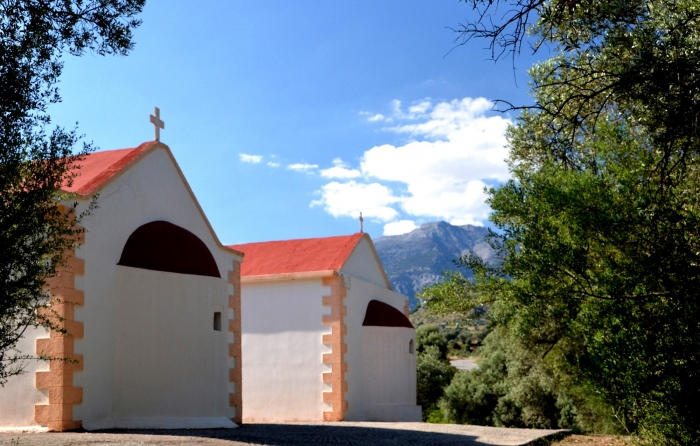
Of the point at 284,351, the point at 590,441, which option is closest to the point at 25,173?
the point at 590,441

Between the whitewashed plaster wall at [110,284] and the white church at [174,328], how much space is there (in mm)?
25

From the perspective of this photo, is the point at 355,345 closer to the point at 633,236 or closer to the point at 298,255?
the point at 298,255

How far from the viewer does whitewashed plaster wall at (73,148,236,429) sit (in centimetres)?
1185

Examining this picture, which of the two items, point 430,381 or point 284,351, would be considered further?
point 430,381

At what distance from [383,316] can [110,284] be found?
11.4 metres

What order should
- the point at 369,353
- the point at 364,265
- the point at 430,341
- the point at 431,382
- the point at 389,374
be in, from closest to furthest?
the point at 369,353 → the point at 389,374 → the point at 364,265 → the point at 431,382 → the point at 430,341

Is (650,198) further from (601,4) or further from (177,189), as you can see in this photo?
(177,189)

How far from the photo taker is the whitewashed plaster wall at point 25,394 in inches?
444

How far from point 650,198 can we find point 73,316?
8883 mm

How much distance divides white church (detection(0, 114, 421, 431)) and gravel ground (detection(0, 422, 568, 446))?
0.97 metres

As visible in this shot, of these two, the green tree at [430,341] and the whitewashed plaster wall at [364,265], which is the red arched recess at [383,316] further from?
the green tree at [430,341]

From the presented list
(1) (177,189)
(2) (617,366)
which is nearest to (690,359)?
(2) (617,366)

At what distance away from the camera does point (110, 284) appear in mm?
12523

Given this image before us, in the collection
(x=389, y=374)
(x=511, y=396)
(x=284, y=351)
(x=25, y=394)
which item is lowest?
(x=511, y=396)
